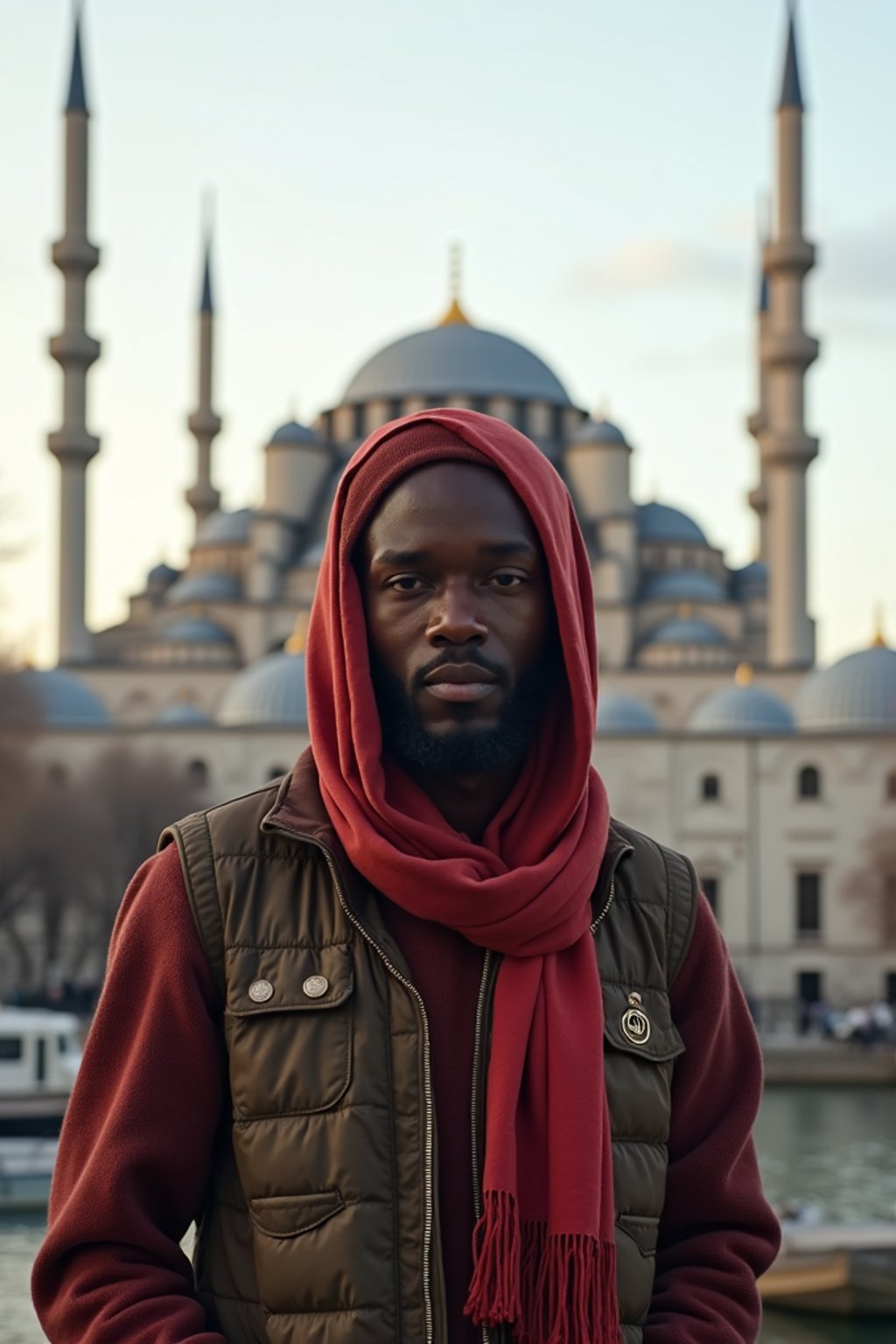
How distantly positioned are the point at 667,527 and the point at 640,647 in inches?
210

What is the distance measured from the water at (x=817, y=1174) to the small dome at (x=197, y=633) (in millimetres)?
19153

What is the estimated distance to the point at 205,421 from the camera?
1773 inches

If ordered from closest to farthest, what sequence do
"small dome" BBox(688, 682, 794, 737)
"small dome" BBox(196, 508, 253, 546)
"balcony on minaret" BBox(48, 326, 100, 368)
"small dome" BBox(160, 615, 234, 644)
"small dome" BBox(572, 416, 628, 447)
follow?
"small dome" BBox(688, 682, 794, 737) → "balcony on minaret" BBox(48, 326, 100, 368) → "small dome" BBox(160, 615, 234, 644) → "small dome" BBox(572, 416, 628, 447) → "small dome" BBox(196, 508, 253, 546)

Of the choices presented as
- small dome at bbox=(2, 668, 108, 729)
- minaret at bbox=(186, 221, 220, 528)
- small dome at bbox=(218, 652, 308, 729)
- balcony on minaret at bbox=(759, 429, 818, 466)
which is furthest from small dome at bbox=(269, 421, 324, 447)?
balcony on minaret at bbox=(759, 429, 818, 466)

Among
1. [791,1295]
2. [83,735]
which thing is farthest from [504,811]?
[83,735]

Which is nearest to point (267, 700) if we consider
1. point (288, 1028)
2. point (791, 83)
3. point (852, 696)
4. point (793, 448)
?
point (852, 696)

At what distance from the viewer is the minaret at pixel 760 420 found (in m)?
43.7

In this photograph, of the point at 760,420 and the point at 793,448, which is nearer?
the point at 793,448

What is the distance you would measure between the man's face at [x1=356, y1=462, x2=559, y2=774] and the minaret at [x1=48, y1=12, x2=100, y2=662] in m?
34.4

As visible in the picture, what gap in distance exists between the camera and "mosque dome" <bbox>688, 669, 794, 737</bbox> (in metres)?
33.1

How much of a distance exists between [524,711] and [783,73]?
34.9 metres

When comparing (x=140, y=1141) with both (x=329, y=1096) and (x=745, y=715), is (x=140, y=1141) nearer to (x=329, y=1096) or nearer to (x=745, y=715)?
(x=329, y=1096)

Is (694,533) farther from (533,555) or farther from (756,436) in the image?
(533,555)

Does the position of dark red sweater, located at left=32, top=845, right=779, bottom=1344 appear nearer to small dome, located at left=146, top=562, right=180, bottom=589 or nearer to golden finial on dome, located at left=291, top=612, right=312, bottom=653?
golden finial on dome, located at left=291, top=612, right=312, bottom=653
